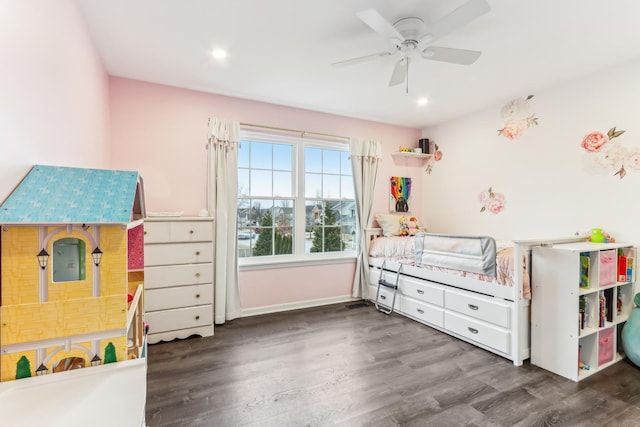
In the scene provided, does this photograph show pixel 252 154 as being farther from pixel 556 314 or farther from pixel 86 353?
pixel 556 314

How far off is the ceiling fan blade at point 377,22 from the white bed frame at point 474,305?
69.5 inches

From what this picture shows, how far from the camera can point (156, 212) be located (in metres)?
3.02

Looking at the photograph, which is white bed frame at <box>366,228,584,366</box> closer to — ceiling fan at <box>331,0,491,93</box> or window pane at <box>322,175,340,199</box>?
window pane at <box>322,175,340,199</box>

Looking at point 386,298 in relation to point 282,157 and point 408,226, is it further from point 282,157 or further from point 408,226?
point 282,157

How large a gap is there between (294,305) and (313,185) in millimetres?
1539

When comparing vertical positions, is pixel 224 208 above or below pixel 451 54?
below

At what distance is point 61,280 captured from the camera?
965mm

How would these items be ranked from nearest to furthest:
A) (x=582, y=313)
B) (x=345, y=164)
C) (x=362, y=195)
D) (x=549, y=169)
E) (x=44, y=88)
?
(x=44, y=88)
(x=582, y=313)
(x=549, y=169)
(x=362, y=195)
(x=345, y=164)

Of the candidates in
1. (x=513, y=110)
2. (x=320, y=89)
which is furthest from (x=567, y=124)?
(x=320, y=89)

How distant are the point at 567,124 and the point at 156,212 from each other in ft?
13.6

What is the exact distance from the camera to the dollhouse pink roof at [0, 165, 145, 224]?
959 millimetres

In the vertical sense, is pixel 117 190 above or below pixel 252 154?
below

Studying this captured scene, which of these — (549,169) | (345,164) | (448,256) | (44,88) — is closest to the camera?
(44,88)

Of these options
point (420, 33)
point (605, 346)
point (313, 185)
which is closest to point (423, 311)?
point (605, 346)
